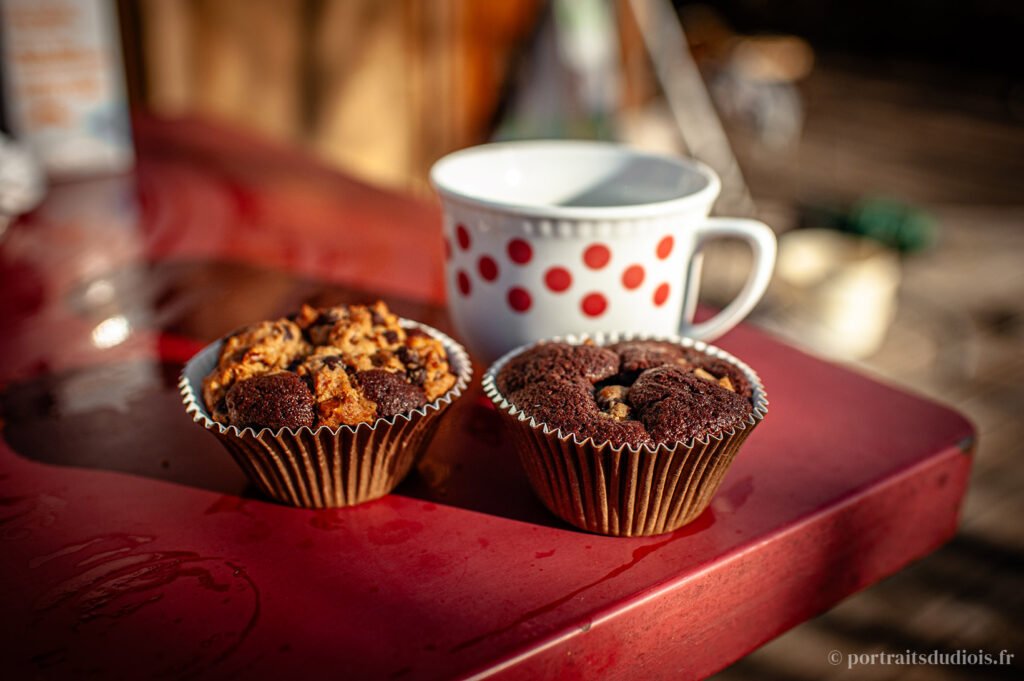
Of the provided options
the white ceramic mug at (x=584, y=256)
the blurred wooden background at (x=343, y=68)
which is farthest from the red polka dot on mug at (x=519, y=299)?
the blurred wooden background at (x=343, y=68)

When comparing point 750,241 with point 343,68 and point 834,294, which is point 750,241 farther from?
point 343,68

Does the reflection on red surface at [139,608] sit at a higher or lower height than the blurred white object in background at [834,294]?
higher

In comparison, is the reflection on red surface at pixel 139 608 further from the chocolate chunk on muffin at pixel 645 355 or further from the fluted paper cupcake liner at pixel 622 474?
the chocolate chunk on muffin at pixel 645 355

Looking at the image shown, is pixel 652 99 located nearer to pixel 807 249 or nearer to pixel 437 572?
pixel 807 249

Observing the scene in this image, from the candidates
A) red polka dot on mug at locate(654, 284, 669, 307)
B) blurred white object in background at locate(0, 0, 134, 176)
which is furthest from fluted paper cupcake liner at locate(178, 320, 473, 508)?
blurred white object in background at locate(0, 0, 134, 176)

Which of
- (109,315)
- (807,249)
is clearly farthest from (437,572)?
(807,249)
